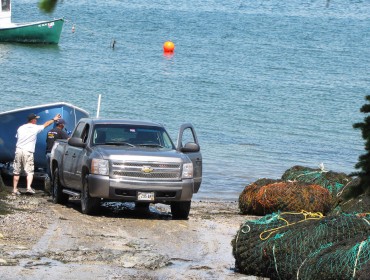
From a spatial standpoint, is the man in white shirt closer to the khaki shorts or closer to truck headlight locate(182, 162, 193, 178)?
the khaki shorts

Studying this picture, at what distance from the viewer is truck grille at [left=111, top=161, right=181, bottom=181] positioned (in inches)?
637

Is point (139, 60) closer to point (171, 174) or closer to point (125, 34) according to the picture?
point (125, 34)

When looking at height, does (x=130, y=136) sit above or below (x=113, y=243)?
above

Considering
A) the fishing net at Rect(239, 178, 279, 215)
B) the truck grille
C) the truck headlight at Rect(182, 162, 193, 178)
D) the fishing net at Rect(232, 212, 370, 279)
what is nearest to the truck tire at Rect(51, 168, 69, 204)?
the truck grille

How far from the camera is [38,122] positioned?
69.1 ft

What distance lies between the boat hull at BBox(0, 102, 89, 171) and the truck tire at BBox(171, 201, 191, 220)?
4912mm

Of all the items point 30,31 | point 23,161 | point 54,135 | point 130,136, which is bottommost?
point 30,31

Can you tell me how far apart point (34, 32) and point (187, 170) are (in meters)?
52.2

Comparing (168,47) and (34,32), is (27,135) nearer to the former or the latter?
(168,47)

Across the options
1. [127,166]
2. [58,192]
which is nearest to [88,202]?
[127,166]

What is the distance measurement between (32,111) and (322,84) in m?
37.7

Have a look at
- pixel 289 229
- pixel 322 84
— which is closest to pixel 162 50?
pixel 322 84

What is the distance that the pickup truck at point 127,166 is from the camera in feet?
53.1

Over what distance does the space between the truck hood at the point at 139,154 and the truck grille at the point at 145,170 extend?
0.26 ft
